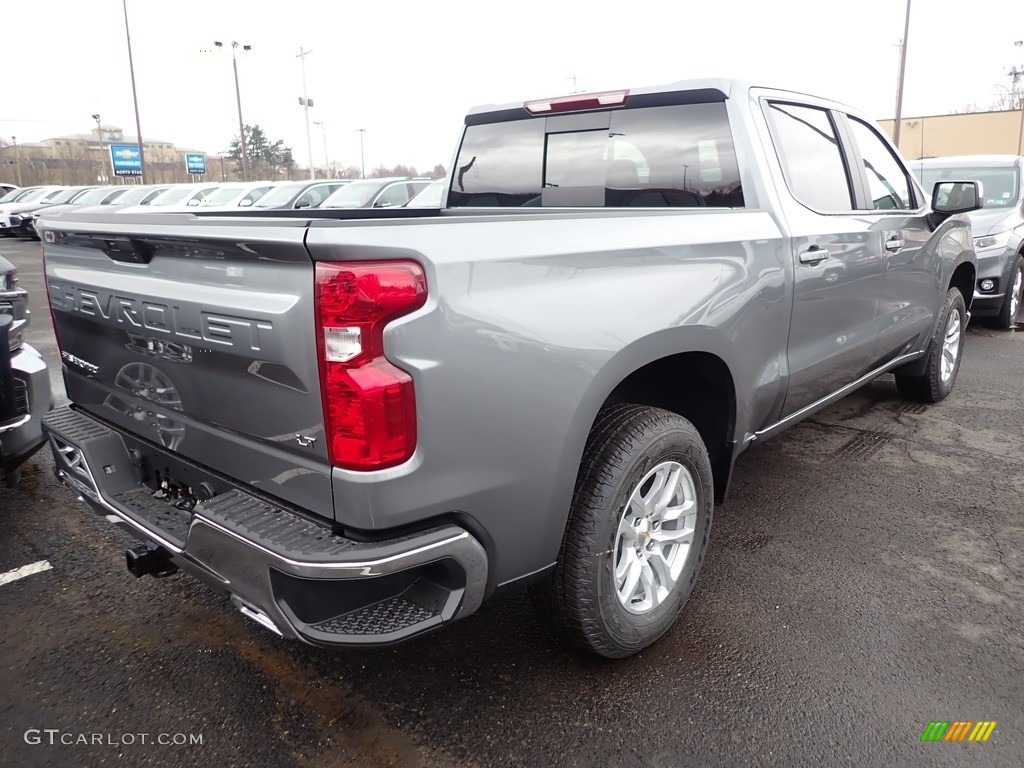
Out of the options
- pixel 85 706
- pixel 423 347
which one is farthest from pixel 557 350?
pixel 85 706

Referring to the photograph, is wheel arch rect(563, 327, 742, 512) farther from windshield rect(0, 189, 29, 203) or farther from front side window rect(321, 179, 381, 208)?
windshield rect(0, 189, 29, 203)

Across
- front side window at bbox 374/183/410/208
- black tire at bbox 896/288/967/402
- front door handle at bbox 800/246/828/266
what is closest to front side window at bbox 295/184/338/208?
front side window at bbox 374/183/410/208

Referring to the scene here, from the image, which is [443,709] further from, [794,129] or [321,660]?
[794,129]

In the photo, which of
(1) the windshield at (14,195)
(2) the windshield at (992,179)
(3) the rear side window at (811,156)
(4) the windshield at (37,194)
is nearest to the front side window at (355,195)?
(2) the windshield at (992,179)

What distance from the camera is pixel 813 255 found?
3164 millimetres

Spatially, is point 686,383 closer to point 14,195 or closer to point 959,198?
point 959,198

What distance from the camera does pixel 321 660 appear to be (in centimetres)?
260

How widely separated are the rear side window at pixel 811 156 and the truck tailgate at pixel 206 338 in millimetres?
2279

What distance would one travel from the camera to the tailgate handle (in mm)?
2148

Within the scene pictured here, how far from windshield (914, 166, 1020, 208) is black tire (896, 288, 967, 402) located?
11.6 ft

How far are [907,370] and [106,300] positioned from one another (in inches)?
189

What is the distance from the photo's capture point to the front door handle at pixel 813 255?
3.11 m

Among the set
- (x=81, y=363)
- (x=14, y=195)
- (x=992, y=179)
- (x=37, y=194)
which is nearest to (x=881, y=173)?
Answer: (x=81, y=363)

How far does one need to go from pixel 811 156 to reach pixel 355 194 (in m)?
14.3
